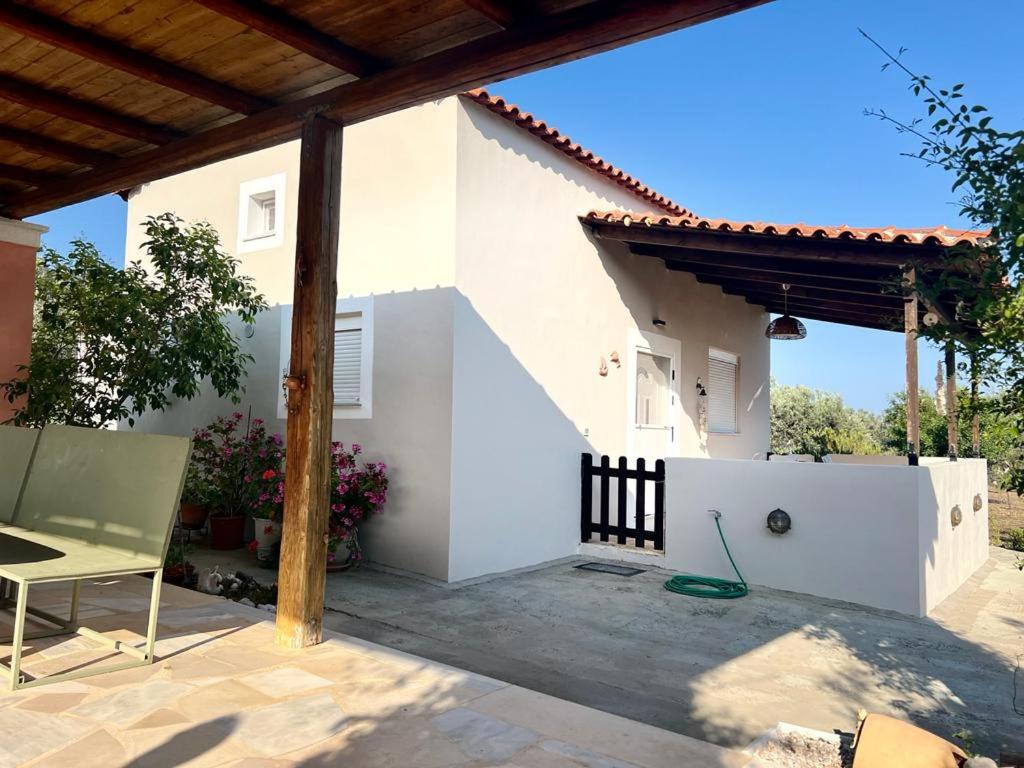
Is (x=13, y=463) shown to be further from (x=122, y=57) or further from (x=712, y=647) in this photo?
(x=712, y=647)

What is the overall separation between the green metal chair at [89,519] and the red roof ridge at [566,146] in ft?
→ 11.8

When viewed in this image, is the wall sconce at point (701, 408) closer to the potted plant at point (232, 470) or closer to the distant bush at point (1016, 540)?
the distant bush at point (1016, 540)

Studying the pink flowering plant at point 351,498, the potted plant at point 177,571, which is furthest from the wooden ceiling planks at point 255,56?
the potted plant at point 177,571

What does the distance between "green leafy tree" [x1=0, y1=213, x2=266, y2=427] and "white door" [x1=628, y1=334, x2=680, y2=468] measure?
14.9 feet

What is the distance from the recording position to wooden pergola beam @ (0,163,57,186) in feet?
17.2

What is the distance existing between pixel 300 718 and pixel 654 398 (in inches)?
279

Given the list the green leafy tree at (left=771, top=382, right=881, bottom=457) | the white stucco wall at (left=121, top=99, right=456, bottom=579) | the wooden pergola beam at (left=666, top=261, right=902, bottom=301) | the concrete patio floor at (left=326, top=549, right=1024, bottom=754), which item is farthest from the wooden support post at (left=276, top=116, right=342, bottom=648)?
the green leafy tree at (left=771, top=382, right=881, bottom=457)

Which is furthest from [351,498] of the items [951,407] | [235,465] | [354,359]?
[951,407]

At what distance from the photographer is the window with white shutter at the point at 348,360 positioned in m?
7.03

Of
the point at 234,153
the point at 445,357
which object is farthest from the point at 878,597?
the point at 234,153

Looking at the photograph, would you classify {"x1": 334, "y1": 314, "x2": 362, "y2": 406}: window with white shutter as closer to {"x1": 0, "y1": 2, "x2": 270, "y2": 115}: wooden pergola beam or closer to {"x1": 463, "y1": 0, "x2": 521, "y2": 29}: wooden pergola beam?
{"x1": 0, "y1": 2, "x2": 270, "y2": 115}: wooden pergola beam

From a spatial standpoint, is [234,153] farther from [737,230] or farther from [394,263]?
[737,230]

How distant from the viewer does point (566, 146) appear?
7441mm

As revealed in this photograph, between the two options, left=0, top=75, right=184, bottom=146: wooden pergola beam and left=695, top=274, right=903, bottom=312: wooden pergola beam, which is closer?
left=0, top=75, right=184, bottom=146: wooden pergola beam
